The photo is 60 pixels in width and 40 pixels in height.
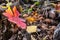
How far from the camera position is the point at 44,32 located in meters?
2.21

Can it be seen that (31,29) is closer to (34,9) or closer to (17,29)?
(17,29)

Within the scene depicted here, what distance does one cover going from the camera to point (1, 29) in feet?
6.79

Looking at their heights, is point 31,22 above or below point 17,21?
below

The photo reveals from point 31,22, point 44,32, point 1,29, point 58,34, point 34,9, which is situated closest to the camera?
point 58,34

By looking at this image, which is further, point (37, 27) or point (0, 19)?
point (37, 27)

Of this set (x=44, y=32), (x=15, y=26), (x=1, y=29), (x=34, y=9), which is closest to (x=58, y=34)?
(x=44, y=32)

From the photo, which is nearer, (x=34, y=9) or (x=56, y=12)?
(x=56, y=12)

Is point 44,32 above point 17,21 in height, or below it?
below

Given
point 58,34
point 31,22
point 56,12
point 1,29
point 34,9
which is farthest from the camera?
point 34,9

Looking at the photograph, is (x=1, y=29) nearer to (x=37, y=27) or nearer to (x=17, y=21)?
(x=17, y=21)

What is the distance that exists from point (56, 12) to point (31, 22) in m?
0.36

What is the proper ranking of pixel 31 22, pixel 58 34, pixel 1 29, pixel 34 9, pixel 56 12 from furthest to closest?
pixel 34 9
pixel 56 12
pixel 31 22
pixel 1 29
pixel 58 34

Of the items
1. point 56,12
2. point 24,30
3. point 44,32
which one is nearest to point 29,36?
point 24,30

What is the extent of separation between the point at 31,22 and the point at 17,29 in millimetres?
351
